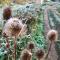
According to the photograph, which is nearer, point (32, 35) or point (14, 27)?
point (14, 27)

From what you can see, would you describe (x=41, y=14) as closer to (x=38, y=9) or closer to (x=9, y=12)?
(x=38, y=9)

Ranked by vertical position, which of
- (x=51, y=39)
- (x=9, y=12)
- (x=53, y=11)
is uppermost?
(x=9, y=12)

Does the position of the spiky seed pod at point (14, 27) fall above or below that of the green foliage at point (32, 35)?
above

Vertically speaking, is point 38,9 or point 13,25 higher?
point 13,25

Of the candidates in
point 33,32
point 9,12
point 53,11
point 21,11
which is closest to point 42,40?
point 33,32

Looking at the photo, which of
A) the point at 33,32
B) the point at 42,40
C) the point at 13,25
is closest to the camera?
the point at 13,25

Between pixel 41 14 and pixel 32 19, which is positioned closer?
pixel 32 19

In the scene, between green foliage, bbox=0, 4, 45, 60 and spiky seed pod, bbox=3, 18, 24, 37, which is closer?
spiky seed pod, bbox=3, 18, 24, 37

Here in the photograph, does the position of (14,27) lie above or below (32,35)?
above

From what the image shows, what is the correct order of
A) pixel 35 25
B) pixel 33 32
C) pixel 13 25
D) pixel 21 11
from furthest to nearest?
pixel 21 11, pixel 35 25, pixel 33 32, pixel 13 25

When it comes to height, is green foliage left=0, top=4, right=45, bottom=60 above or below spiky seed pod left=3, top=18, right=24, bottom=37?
below

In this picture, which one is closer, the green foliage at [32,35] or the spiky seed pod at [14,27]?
the spiky seed pod at [14,27]

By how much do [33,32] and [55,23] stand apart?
746 millimetres

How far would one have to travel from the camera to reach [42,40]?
360cm
